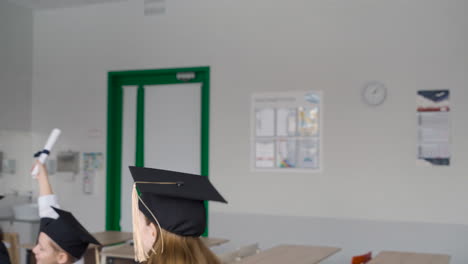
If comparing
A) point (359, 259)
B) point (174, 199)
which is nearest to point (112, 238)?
point (359, 259)

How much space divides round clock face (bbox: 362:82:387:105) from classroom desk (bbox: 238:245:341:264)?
1.43m

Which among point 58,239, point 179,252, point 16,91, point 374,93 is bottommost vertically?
point 58,239

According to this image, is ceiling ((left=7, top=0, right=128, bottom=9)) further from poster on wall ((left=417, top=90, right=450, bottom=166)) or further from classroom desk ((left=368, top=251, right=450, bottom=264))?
classroom desk ((left=368, top=251, right=450, bottom=264))

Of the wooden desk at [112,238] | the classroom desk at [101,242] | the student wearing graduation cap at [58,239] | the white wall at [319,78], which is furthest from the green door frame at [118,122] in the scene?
the student wearing graduation cap at [58,239]

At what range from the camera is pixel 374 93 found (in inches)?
192

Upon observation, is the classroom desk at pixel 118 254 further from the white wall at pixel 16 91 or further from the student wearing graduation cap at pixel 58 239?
the white wall at pixel 16 91

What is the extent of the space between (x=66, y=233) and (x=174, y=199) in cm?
104

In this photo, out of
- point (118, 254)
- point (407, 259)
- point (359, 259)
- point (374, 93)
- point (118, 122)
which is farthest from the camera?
point (118, 122)

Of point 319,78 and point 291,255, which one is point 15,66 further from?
point 291,255

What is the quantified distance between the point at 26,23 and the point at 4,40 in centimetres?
38

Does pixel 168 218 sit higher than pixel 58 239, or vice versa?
pixel 168 218

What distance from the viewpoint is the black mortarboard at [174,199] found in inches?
63.0

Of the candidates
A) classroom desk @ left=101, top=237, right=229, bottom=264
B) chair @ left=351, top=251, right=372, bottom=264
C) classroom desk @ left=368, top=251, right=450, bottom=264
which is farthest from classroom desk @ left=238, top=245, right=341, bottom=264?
classroom desk @ left=101, top=237, right=229, bottom=264

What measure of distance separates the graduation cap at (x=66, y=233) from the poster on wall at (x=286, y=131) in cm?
280
